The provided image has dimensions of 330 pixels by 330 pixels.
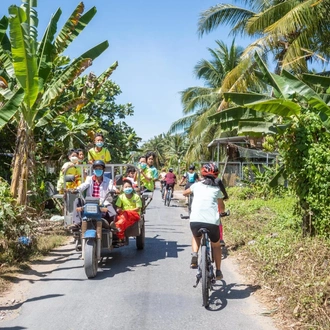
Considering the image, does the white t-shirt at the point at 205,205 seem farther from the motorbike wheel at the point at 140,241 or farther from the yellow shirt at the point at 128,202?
the motorbike wheel at the point at 140,241

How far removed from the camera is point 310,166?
7488mm

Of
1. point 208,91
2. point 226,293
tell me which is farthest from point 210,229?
point 208,91

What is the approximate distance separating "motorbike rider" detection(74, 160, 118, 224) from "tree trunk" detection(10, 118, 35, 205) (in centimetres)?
181

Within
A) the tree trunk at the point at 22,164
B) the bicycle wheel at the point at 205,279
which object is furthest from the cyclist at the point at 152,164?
the bicycle wheel at the point at 205,279

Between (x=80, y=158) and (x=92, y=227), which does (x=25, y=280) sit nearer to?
(x=92, y=227)

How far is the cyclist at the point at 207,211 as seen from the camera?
5.81 metres

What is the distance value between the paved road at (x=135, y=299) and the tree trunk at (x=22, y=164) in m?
1.58

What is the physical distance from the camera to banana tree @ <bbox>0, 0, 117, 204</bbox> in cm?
807

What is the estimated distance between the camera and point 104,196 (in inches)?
297

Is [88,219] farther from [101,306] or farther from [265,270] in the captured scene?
[265,270]

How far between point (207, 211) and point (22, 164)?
4689 mm

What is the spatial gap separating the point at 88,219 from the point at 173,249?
282 cm

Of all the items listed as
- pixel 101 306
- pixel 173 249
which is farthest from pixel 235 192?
pixel 101 306

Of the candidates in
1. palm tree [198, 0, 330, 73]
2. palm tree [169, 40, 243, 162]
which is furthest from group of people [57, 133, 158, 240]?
palm tree [169, 40, 243, 162]
